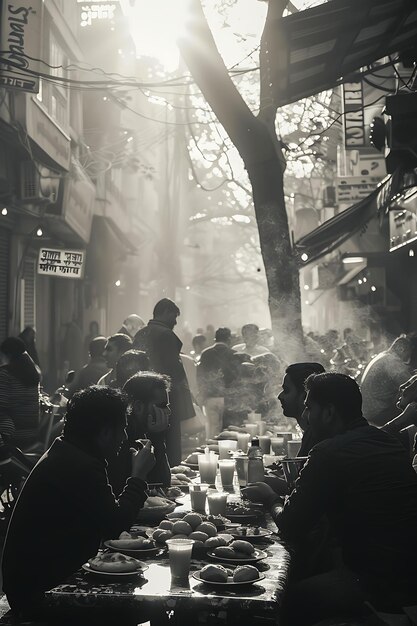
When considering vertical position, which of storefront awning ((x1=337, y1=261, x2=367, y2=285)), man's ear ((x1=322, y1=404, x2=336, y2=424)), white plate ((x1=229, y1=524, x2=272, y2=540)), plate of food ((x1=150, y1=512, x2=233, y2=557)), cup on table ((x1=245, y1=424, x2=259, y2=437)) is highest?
storefront awning ((x1=337, y1=261, x2=367, y2=285))

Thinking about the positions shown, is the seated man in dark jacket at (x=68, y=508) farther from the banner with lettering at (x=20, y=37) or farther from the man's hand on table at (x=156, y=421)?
the banner with lettering at (x=20, y=37)

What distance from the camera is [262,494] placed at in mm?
5141

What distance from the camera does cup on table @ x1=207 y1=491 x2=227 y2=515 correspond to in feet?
15.8

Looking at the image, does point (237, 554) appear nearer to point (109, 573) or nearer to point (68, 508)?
point (109, 573)

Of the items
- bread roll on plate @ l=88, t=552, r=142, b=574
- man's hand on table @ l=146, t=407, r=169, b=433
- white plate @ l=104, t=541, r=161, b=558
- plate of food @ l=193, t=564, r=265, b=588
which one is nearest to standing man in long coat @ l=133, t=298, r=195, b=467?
man's hand on table @ l=146, t=407, r=169, b=433

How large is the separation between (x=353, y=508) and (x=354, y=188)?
1750 cm

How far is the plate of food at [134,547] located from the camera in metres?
3.86

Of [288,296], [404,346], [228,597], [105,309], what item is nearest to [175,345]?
[288,296]

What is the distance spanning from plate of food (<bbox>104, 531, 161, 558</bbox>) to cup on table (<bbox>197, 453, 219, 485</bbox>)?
202cm

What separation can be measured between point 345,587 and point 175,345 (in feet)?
16.9

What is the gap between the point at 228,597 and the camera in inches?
126

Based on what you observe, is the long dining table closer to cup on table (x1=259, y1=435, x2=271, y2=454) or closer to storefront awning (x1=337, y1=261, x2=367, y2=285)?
cup on table (x1=259, y1=435, x2=271, y2=454)

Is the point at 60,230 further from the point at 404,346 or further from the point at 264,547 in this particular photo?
the point at 264,547

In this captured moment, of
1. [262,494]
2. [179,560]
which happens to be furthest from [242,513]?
[179,560]
